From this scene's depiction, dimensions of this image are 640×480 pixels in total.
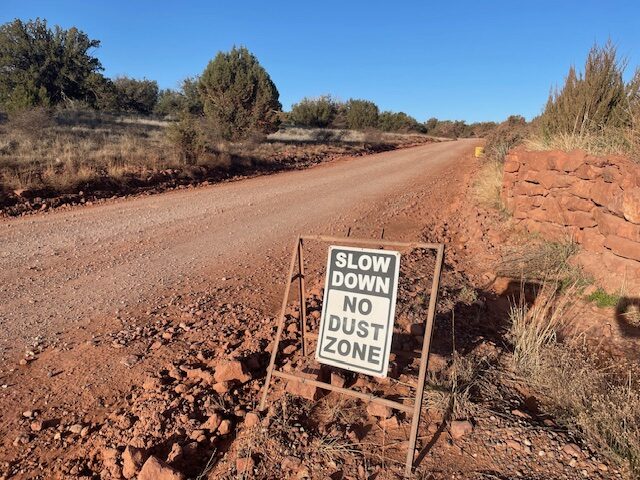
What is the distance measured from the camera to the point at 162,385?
345 cm

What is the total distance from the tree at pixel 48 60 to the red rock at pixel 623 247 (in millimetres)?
Result: 27626

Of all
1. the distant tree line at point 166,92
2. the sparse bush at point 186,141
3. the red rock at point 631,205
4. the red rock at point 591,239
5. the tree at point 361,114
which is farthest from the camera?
the tree at point 361,114

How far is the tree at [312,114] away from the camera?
38219 millimetres

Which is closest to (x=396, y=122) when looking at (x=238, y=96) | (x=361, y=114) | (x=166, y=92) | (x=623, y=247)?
(x=361, y=114)

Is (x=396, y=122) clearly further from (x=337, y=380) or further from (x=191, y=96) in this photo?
(x=337, y=380)

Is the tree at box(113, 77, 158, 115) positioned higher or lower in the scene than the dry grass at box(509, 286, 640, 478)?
higher

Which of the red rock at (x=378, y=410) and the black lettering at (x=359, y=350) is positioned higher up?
the black lettering at (x=359, y=350)

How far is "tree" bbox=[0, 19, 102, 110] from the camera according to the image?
2542cm

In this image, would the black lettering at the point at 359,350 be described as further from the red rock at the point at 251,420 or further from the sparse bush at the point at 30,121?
the sparse bush at the point at 30,121

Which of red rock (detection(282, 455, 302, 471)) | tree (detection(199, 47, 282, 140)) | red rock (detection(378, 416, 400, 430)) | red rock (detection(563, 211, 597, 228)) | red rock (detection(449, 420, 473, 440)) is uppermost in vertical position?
tree (detection(199, 47, 282, 140))

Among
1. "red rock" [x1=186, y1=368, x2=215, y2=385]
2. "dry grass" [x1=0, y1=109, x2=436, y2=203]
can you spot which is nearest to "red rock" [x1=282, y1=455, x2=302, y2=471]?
"red rock" [x1=186, y1=368, x2=215, y2=385]

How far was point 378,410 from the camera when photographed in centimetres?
302

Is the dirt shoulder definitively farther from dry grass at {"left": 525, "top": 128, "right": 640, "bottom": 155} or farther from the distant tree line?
the distant tree line

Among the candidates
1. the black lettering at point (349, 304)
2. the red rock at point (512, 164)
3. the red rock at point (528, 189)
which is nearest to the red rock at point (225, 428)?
the black lettering at point (349, 304)
